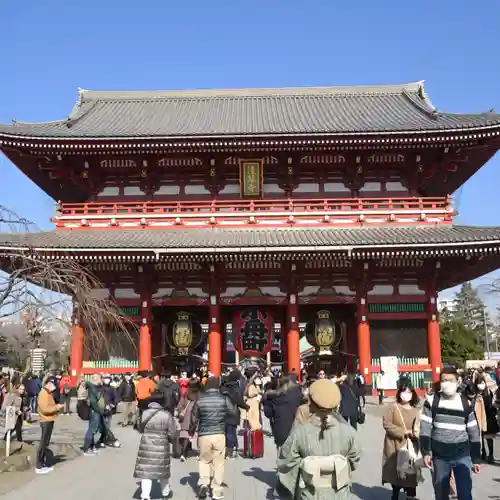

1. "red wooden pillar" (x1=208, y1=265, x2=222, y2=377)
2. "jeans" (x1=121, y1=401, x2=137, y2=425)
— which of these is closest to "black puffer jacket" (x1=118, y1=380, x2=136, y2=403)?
"jeans" (x1=121, y1=401, x2=137, y2=425)

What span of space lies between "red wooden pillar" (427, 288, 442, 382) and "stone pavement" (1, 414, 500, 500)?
9841 millimetres

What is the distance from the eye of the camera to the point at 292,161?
21594 millimetres

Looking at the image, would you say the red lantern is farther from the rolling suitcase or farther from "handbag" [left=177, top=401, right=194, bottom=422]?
"handbag" [left=177, top=401, right=194, bottom=422]

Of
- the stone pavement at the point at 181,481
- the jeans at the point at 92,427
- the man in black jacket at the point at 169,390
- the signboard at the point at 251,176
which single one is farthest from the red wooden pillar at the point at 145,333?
the stone pavement at the point at 181,481

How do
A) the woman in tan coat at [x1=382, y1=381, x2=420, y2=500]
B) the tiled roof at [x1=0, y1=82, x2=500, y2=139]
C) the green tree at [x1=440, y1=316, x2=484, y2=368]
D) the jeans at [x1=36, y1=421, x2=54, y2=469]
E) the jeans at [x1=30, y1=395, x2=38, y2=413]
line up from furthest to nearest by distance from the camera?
1. the green tree at [x1=440, y1=316, x2=484, y2=368]
2. the tiled roof at [x1=0, y1=82, x2=500, y2=139]
3. the jeans at [x1=30, y1=395, x2=38, y2=413]
4. the jeans at [x1=36, y1=421, x2=54, y2=469]
5. the woman in tan coat at [x1=382, y1=381, x2=420, y2=500]

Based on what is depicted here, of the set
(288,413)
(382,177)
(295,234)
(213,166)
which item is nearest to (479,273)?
(382,177)

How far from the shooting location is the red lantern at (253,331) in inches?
834

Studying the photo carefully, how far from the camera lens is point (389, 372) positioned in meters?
19.0

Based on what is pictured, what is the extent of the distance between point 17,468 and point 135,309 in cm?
1141

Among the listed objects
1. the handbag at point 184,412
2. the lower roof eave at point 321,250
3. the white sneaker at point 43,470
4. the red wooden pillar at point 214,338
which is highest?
the lower roof eave at point 321,250

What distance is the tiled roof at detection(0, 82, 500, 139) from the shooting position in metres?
20.3

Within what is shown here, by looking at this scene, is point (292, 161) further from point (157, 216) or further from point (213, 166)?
point (157, 216)

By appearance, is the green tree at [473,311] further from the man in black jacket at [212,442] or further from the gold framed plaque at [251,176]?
the man in black jacket at [212,442]

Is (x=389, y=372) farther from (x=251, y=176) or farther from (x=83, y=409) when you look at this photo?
(x=83, y=409)
